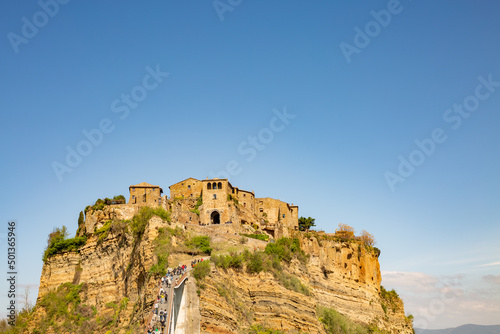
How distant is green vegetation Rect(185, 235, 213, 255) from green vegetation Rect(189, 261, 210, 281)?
5.05 m

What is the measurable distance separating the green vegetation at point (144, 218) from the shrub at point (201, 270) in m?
8.99

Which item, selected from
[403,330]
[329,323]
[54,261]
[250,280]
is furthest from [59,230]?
[403,330]

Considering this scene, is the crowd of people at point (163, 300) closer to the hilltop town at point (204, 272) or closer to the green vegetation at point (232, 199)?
the hilltop town at point (204, 272)

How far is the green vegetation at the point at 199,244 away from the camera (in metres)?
48.1

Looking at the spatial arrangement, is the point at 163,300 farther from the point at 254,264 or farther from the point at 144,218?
the point at 144,218

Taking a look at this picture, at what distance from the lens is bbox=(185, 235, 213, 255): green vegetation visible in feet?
158

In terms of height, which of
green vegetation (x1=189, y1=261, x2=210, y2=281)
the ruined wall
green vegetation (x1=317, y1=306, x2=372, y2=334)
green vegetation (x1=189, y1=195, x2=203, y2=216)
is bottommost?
green vegetation (x1=317, y1=306, x2=372, y2=334)

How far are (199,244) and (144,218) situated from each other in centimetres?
644

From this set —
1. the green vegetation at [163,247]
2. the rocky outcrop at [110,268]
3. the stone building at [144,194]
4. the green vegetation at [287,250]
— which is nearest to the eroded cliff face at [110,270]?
the rocky outcrop at [110,268]

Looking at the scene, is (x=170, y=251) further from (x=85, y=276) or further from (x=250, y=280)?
(x=85, y=276)

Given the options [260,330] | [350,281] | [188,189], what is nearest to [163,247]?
[260,330]

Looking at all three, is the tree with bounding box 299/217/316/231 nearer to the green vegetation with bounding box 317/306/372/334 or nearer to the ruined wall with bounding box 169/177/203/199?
the ruined wall with bounding box 169/177/203/199

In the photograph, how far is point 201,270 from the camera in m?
41.6

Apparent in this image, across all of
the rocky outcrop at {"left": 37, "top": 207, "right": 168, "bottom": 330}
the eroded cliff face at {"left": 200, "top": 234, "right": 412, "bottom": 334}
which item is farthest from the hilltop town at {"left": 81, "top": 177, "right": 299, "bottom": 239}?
the eroded cliff face at {"left": 200, "top": 234, "right": 412, "bottom": 334}
